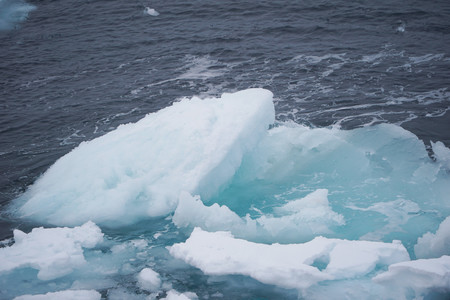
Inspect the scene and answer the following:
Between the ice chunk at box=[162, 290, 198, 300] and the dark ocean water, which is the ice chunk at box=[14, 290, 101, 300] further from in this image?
the dark ocean water

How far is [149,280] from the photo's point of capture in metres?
7.23

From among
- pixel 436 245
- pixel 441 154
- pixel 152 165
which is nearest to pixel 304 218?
pixel 436 245

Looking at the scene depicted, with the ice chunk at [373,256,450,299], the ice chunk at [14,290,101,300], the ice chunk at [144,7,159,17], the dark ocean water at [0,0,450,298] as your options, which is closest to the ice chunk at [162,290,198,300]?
the ice chunk at [14,290,101,300]

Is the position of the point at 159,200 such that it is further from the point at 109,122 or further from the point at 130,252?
the point at 109,122

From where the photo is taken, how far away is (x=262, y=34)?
61.0 ft

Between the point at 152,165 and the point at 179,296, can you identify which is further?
the point at 152,165

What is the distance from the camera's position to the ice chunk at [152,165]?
8953 millimetres

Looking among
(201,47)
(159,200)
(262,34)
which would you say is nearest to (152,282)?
(159,200)

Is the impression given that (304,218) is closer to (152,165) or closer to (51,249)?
(152,165)

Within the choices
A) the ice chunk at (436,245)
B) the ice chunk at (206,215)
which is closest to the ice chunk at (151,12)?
the ice chunk at (206,215)

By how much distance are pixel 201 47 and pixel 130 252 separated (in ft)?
37.1

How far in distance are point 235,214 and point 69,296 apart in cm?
296

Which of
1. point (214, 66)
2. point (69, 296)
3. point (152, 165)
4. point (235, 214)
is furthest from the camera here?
point (214, 66)

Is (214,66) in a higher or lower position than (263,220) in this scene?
higher
